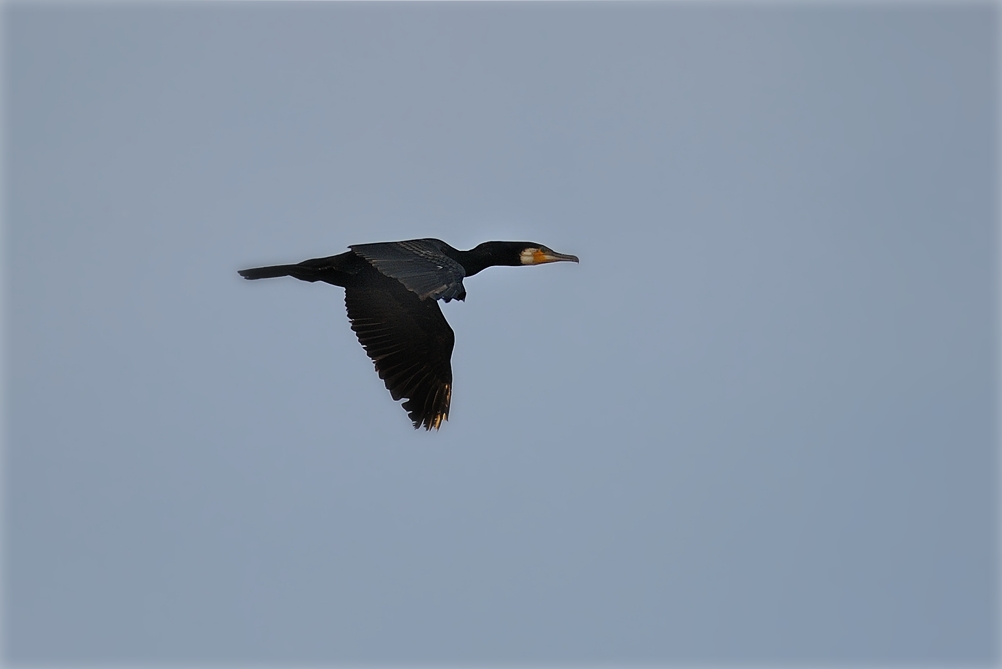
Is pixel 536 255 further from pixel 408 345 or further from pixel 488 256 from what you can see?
pixel 408 345

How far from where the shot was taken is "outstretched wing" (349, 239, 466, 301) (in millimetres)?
10164

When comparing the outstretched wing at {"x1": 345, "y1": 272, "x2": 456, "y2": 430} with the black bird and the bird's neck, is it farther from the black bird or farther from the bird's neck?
the bird's neck

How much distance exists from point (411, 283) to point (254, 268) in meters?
2.78

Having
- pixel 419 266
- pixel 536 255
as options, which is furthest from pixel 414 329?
pixel 419 266

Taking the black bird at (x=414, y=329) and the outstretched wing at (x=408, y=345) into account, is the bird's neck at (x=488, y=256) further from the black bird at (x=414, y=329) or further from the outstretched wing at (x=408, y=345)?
the outstretched wing at (x=408, y=345)

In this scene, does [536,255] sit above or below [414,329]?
above

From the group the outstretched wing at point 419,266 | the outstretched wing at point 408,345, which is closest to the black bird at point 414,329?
the outstretched wing at point 408,345

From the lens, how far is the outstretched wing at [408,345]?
13055 mm

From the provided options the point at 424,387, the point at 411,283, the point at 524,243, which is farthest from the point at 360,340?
the point at 411,283

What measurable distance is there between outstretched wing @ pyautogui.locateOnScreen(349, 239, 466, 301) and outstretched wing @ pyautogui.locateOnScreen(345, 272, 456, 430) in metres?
1.20

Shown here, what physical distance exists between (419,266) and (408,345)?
245cm

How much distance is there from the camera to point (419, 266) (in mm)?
10781

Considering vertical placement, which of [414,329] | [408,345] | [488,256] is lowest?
[408,345]

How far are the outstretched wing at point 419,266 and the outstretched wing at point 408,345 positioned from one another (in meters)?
A: 1.20
